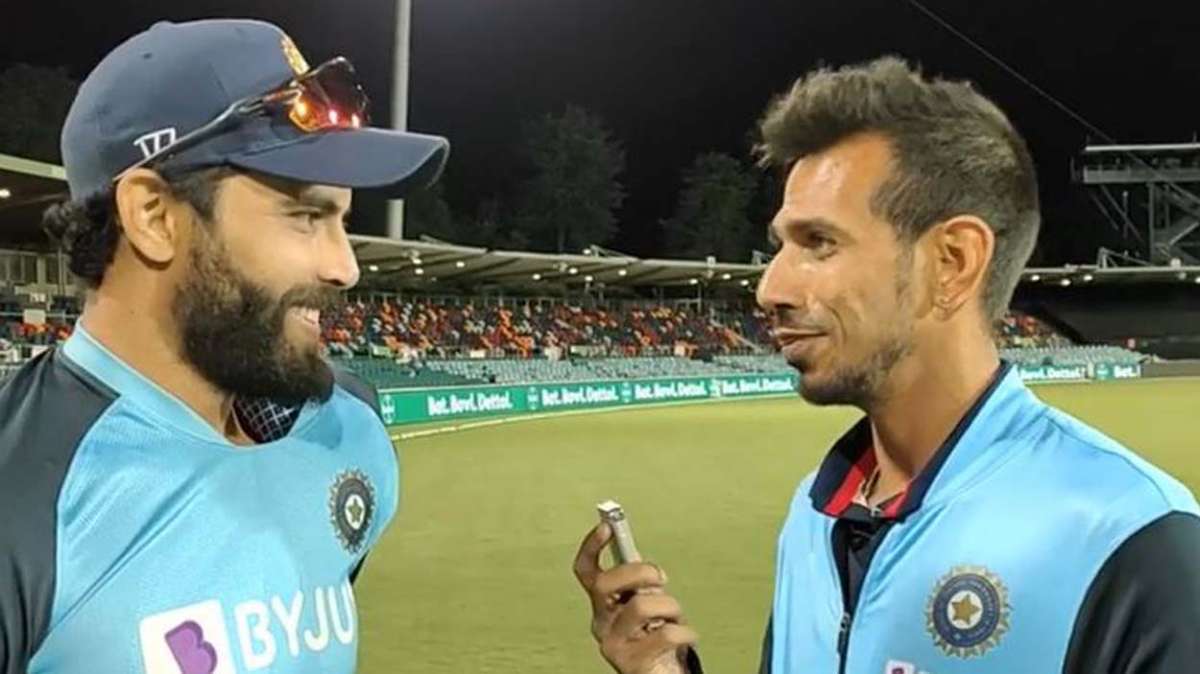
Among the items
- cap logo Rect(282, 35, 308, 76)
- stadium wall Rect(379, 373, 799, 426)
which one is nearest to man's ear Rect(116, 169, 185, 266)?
cap logo Rect(282, 35, 308, 76)

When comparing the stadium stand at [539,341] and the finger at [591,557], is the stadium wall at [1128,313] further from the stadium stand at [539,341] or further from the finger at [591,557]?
the finger at [591,557]

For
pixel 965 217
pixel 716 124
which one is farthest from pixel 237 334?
pixel 716 124

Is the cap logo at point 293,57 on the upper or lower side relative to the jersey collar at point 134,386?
upper

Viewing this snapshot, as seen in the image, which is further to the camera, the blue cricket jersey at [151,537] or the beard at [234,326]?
the beard at [234,326]

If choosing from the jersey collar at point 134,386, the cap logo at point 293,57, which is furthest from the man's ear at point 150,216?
the cap logo at point 293,57

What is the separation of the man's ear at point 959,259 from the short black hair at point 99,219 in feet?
3.71

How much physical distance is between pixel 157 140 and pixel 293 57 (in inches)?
11.3

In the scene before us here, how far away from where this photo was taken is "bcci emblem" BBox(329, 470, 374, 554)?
212 centimetres

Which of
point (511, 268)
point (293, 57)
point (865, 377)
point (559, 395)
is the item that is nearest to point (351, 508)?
point (293, 57)

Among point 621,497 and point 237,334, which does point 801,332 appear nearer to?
point 237,334

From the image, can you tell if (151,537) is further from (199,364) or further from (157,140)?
(157,140)

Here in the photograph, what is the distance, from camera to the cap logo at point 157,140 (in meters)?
1.91

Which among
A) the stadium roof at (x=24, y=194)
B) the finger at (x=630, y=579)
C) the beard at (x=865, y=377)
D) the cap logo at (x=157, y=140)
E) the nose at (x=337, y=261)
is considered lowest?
the stadium roof at (x=24, y=194)

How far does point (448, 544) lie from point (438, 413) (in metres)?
17.9
